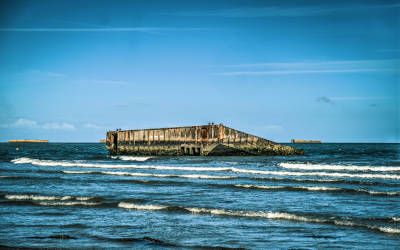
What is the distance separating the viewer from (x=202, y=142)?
207 ft

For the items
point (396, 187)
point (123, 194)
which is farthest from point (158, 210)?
point (396, 187)

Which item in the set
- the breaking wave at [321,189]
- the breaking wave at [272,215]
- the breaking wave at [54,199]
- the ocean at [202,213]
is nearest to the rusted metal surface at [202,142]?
the ocean at [202,213]

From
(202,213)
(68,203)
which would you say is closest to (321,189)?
(202,213)

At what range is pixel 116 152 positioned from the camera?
228 ft

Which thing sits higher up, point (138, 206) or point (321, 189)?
point (321, 189)

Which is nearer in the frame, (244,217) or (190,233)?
(190,233)

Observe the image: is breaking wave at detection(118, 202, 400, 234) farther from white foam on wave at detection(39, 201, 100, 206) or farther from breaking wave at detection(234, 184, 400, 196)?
breaking wave at detection(234, 184, 400, 196)

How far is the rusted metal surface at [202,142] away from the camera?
204 feet

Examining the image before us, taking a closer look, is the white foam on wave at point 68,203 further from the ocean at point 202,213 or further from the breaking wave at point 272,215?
the breaking wave at point 272,215

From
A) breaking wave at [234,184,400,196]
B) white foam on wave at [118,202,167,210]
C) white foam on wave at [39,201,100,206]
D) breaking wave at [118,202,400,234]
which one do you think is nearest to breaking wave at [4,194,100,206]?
white foam on wave at [39,201,100,206]

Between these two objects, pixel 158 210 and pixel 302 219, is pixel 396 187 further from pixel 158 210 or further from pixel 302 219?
pixel 158 210

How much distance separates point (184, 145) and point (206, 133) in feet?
10.8

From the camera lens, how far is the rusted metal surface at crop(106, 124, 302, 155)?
204 feet

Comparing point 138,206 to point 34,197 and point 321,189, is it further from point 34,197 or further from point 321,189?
point 321,189
